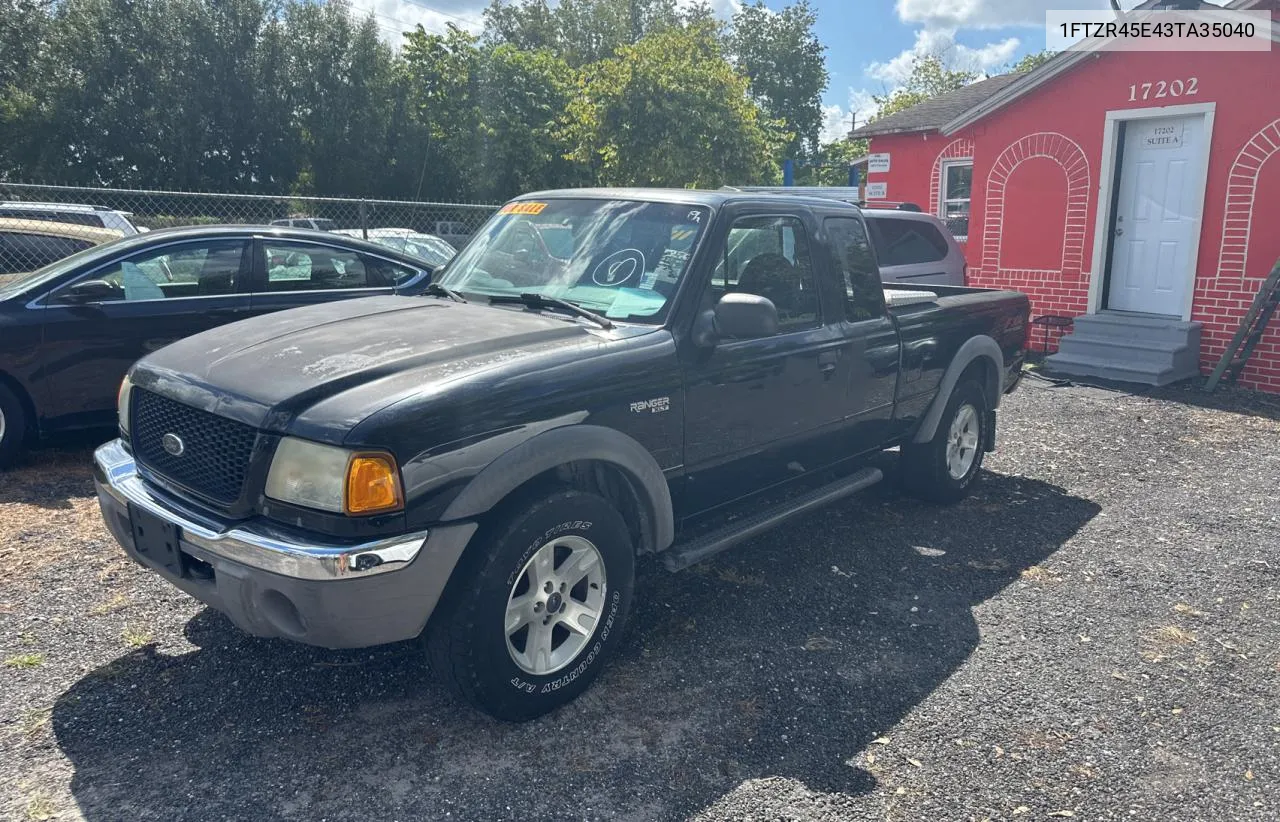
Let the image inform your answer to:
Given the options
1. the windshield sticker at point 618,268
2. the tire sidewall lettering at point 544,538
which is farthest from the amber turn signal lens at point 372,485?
the windshield sticker at point 618,268

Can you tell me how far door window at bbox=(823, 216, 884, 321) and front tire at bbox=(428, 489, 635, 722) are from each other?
2.06 m

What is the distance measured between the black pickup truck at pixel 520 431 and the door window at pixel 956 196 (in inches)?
423

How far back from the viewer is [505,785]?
116 inches

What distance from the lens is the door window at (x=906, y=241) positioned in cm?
927

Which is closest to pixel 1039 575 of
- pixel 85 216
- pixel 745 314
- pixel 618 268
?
pixel 745 314

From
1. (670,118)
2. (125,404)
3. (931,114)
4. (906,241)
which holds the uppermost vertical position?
(670,118)

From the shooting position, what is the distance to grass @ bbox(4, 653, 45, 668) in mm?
3590

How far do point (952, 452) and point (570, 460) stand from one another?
351 centimetres

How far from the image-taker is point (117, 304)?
6.05m

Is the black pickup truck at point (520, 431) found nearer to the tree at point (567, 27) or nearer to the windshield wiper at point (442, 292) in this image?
the windshield wiper at point (442, 292)

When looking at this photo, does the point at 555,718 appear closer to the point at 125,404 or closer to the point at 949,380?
the point at 125,404

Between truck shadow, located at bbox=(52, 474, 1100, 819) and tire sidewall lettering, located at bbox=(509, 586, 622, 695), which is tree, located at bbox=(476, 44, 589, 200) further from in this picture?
tire sidewall lettering, located at bbox=(509, 586, 622, 695)

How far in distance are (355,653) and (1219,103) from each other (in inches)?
437

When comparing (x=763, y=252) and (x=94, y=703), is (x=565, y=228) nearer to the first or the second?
(x=763, y=252)
